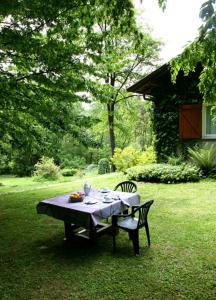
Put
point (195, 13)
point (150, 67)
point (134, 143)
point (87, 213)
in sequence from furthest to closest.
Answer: point (134, 143) < point (150, 67) < point (87, 213) < point (195, 13)

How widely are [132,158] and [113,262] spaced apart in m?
9.31

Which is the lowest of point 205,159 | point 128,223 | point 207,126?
point 128,223

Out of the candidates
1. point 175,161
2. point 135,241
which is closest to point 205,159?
point 175,161

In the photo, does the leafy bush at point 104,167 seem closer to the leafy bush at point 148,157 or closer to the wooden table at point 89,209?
the leafy bush at point 148,157

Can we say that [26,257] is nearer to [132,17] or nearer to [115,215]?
[115,215]

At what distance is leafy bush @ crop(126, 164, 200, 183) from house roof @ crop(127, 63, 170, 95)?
11.3ft

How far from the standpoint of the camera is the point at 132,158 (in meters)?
13.4

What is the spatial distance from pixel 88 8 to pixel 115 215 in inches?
125

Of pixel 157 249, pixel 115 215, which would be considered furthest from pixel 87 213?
pixel 157 249

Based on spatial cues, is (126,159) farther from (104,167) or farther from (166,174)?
(104,167)

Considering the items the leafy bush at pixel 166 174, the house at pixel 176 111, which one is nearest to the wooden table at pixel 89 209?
the leafy bush at pixel 166 174

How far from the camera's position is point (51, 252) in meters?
4.77

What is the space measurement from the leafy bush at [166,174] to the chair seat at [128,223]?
501 cm

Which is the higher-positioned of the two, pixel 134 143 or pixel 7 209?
pixel 134 143
